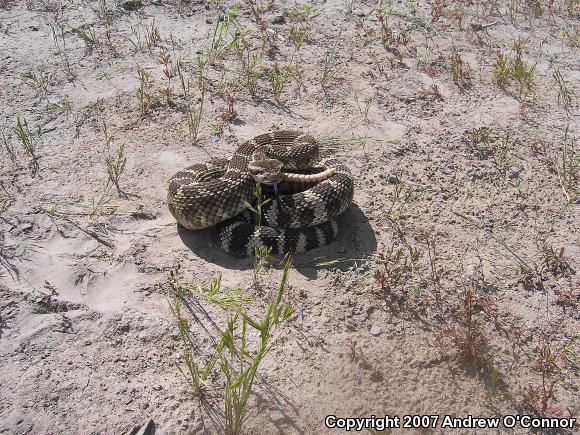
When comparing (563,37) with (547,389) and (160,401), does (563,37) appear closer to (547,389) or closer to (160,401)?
(547,389)

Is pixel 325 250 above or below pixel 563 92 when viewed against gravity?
below

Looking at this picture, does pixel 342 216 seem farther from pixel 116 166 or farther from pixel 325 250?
pixel 116 166

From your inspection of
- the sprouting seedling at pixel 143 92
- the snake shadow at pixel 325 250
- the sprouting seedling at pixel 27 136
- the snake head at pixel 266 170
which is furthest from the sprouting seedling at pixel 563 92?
the sprouting seedling at pixel 27 136

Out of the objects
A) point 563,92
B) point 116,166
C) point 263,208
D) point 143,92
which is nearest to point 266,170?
point 263,208

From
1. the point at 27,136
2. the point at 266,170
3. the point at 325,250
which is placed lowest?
the point at 325,250

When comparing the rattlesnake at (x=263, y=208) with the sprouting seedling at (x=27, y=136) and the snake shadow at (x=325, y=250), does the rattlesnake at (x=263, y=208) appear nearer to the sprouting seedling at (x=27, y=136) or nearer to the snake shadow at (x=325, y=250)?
the snake shadow at (x=325, y=250)

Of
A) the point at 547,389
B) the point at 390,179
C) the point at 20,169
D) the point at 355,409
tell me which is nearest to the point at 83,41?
the point at 20,169

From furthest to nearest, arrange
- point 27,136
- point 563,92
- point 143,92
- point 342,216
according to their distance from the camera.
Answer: point 563,92
point 143,92
point 27,136
point 342,216
